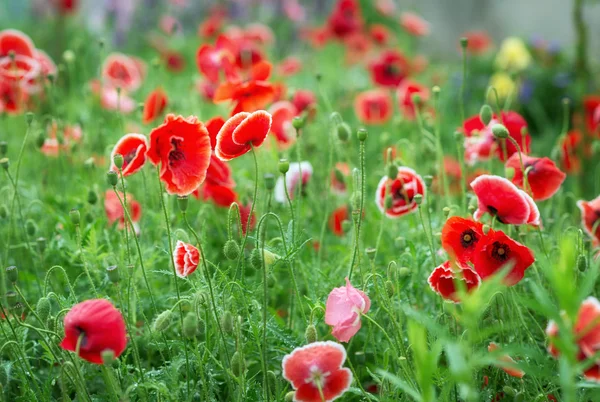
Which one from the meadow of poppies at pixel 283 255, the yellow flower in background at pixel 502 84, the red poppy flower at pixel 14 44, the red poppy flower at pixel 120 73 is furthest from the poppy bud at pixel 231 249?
the yellow flower in background at pixel 502 84

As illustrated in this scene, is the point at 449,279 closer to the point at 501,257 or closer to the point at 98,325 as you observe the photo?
the point at 501,257

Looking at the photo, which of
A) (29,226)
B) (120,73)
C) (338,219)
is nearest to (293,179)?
(338,219)

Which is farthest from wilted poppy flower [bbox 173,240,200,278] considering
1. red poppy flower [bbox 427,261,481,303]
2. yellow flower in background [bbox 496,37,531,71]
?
yellow flower in background [bbox 496,37,531,71]

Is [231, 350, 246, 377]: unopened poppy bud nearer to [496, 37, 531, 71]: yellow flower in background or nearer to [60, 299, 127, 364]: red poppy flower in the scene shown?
[60, 299, 127, 364]: red poppy flower

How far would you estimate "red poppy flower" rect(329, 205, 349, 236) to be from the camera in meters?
2.04

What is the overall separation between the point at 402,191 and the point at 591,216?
1.32 ft

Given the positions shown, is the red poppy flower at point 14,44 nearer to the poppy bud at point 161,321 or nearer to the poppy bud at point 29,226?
the poppy bud at point 29,226

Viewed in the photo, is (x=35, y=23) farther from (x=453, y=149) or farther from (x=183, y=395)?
(x=183, y=395)

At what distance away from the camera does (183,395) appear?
1360 mm

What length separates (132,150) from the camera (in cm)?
150

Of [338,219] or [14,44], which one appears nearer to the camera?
[338,219]

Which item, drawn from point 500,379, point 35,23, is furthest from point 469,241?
point 35,23

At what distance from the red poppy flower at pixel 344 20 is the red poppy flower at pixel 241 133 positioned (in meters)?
2.69

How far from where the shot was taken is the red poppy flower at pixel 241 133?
128 cm
